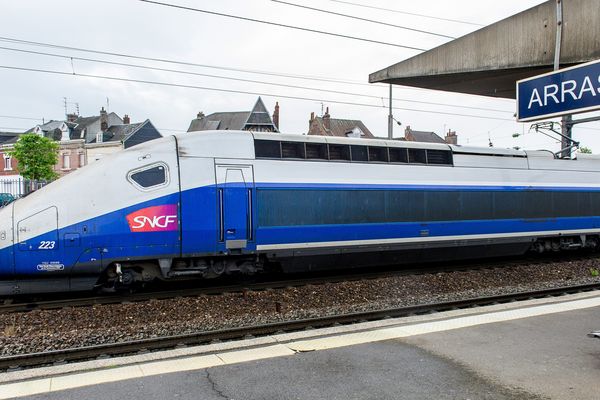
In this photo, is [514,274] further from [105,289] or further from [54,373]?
[54,373]

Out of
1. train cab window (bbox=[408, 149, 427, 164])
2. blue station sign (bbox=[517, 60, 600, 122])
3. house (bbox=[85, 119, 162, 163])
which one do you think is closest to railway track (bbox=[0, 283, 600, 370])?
blue station sign (bbox=[517, 60, 600, 122])

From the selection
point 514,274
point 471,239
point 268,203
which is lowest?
point 514,274

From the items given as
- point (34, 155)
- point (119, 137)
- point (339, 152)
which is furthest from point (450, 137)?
point (339, 152)

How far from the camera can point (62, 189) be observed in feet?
28.0

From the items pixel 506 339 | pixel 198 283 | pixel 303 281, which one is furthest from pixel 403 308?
pixel 198 283

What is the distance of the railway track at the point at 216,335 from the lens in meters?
5.76

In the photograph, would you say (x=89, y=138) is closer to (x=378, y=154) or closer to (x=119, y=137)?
(x=119, y=137)

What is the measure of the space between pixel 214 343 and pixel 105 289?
149 inches

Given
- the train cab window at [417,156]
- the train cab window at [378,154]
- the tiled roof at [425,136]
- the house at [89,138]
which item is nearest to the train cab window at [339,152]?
the train cab window at [378,154]

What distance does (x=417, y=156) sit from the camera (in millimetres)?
11977

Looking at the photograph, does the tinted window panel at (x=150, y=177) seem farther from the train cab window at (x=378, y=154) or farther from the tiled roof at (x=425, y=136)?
the tiled roof at (x=425, y=136)

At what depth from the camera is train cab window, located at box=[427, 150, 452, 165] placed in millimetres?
12167

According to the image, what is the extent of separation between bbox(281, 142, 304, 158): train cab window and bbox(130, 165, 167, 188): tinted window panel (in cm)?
251

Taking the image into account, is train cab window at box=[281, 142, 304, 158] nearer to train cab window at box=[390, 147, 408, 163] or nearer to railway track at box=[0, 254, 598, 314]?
train cab window at box=[390, 147, 408, 163]
